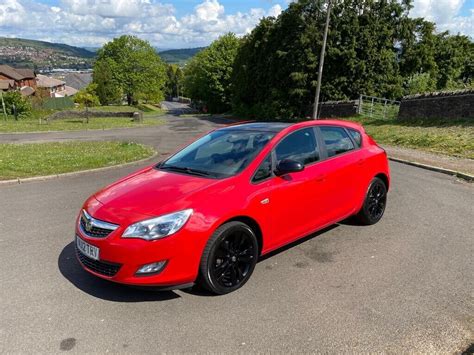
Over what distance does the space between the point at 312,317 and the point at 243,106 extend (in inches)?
1763

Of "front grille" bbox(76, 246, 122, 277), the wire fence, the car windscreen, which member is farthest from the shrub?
"front grille" bbox(76, 246, 122, 277)

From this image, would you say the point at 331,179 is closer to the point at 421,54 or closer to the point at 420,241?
the point at 420,241

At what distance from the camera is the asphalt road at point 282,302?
129 inches

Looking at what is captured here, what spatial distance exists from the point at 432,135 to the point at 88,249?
14.0 meters

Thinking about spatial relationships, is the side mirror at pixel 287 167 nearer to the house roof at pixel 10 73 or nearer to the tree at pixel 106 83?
the tree at pixel 106 83

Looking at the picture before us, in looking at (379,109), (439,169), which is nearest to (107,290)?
(439,169)

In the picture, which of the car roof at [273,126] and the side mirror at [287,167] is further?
the car roof at [273,126]

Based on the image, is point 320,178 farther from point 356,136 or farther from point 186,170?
point 186,170

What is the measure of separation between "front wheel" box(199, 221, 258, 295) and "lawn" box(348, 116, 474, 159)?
991cm

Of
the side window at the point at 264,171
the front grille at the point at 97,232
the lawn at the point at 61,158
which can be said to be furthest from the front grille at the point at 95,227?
the lawn at the point at 61,158

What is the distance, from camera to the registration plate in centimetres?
381

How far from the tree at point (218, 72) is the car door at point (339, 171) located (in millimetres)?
59867

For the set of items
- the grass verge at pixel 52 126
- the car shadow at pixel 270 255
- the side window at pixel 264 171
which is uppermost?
the side window at pixel 264 171

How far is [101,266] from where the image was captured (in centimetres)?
384
